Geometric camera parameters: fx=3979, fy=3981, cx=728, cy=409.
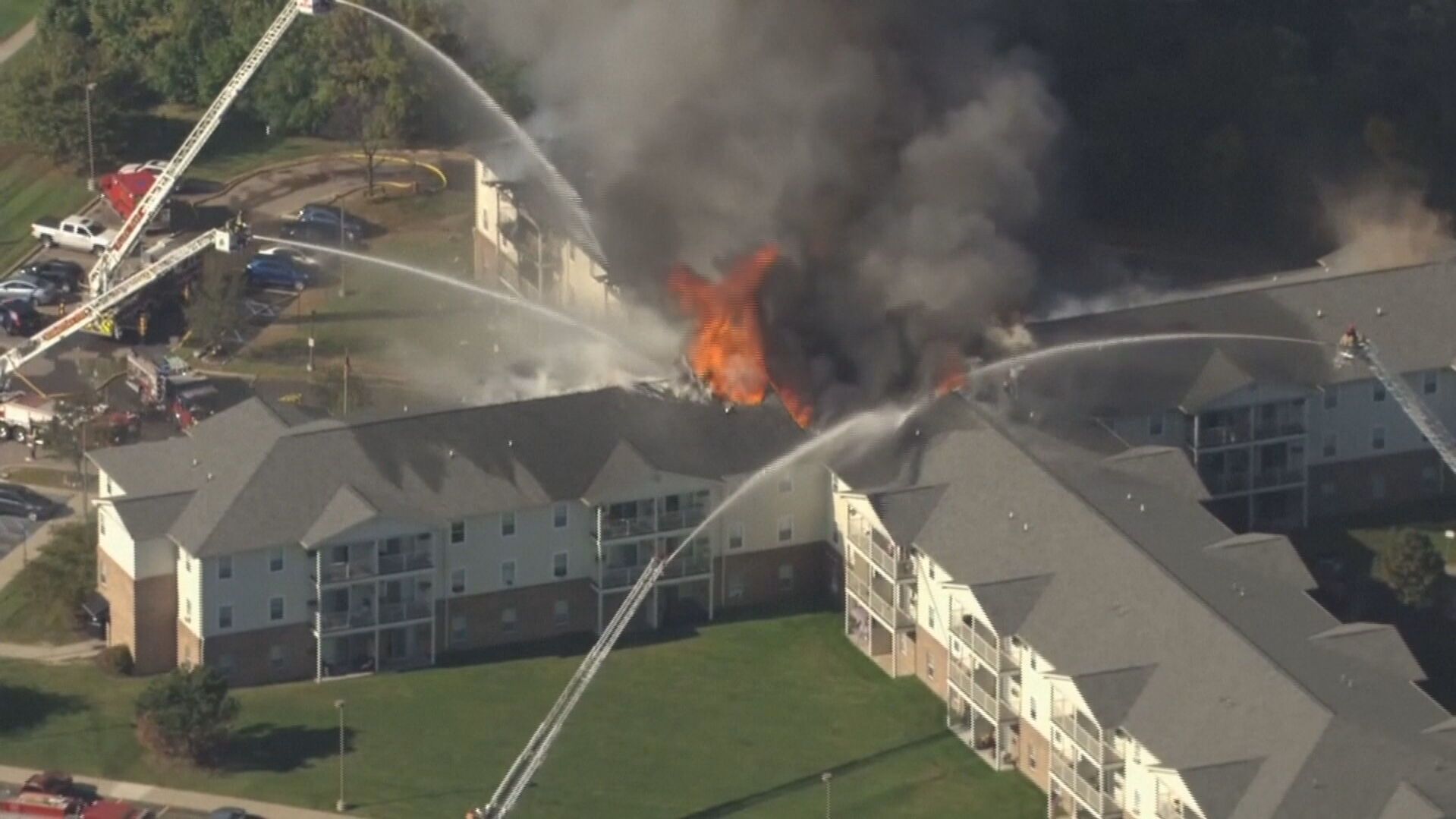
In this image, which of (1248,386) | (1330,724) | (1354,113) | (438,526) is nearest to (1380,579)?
(1248,386)

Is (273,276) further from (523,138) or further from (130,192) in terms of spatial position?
(523,138)

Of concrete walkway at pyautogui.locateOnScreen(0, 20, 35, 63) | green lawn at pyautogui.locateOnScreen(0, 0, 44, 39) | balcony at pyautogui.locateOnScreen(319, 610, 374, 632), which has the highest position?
green lawn at pyautogui.locateOnScreen(0, 0, 44, 39)

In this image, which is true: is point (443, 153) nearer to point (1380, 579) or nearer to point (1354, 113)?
point (1354, 113)

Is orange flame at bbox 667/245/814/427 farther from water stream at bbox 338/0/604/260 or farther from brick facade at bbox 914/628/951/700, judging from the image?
brick facade at bbox 914/628/951/700

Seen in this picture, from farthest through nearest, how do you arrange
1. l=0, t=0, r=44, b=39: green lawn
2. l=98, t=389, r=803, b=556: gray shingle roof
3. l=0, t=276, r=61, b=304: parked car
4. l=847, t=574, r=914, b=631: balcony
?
l=0, t=0, r=44, b=39: green lawn
l=0, t=276, r=61, b=304: parked car
l=847, t=574, r=914, b=631: balcony
l=98, t=389, r=803, b=556: gray shingle roof

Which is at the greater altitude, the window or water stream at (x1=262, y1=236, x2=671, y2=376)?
water stream at (x1=262, y1=236, x2=671, y2=376)

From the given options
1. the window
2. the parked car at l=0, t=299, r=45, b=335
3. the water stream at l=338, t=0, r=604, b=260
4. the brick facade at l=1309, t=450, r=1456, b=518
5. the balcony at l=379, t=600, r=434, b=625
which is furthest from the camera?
the parked car at l=0, t=299, r=45, b=335

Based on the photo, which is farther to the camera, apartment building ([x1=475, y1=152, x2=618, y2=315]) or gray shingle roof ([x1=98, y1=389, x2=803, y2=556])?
apartment building ([x1=475, y1=152, x2=618, y2=315])

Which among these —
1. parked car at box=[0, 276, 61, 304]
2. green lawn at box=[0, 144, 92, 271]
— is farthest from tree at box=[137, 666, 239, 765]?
green lawn at box=[0, 144, 92, 271]

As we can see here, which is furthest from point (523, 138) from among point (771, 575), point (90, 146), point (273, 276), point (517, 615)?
point (517, 615)
